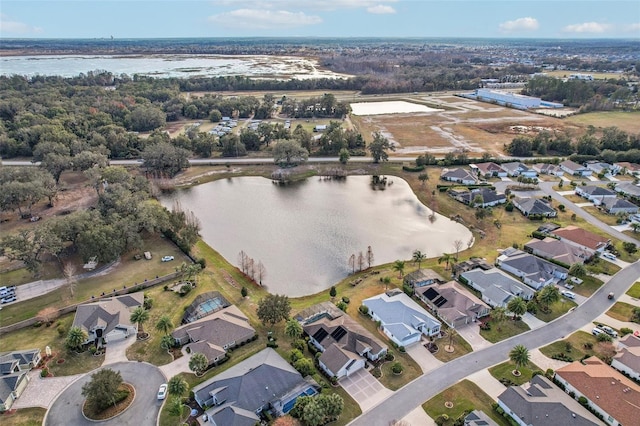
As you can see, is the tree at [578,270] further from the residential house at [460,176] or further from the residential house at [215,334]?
the residential house at [215,334]

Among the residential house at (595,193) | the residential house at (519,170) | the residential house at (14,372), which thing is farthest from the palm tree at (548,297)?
the residential house at (14,372)

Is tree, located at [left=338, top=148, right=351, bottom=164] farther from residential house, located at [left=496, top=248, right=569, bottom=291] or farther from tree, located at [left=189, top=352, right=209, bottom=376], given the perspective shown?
tree, located at [left=189, top=352, right=209, bottom=376]

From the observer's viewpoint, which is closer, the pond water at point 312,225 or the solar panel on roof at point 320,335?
the solar panel on roof at point 320,335

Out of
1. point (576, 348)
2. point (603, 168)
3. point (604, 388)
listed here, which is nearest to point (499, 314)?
point (576, 348)

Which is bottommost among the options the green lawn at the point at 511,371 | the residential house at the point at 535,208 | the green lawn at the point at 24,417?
the green lawn at the point at 24,417

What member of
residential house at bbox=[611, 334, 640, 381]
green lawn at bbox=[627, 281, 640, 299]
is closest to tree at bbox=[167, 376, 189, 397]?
residential house at bbox=[611, 334, 640, 381]

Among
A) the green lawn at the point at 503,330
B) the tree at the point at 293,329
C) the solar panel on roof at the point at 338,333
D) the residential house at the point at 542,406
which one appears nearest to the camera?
the residential house at the point at 542,406

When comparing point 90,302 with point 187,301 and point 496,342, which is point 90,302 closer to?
point 187,301

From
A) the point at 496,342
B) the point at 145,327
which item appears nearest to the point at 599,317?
the point at 496,342
